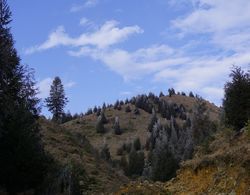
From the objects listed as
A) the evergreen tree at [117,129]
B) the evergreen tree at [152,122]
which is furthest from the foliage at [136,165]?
the evergreen tree at [152,122]

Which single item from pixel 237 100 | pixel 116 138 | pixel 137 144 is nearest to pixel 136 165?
pixel 137 144

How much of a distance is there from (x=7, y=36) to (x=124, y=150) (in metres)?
83.3

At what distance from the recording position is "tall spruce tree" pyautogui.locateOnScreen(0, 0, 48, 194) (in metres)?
24.4

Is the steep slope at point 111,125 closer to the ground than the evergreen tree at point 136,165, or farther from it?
farther from it

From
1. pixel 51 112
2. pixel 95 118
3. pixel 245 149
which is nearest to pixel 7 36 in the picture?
pixel 245 149

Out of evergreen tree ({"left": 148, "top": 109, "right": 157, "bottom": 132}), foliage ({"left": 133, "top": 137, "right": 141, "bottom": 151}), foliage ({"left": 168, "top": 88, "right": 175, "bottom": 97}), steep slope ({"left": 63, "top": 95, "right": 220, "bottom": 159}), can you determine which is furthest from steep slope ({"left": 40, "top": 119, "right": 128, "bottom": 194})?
foliage ({"left": 168, "top": 88, "right": 175, "bottom": 97})

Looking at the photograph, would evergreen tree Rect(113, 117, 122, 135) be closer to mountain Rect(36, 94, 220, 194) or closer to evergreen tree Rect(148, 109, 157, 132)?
mountain Rect(36, 94, 220, 194)

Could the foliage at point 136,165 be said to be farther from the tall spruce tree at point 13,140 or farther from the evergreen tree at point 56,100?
the tall spruce tree at point 13,140

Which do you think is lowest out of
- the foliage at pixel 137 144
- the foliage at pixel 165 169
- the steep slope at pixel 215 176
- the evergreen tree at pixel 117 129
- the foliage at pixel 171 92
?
the steep slope at pixel 215 176

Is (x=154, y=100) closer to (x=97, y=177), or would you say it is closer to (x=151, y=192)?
(x=97, y=177)

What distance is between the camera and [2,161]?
2411 centimetres

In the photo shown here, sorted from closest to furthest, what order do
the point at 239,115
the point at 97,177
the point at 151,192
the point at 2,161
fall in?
the point at 151,192 → the point at 2,161 → the point at 239,115 → the point at 97,177

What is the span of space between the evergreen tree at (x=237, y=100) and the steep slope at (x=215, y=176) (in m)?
5.88

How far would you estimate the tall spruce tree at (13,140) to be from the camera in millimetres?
24422
